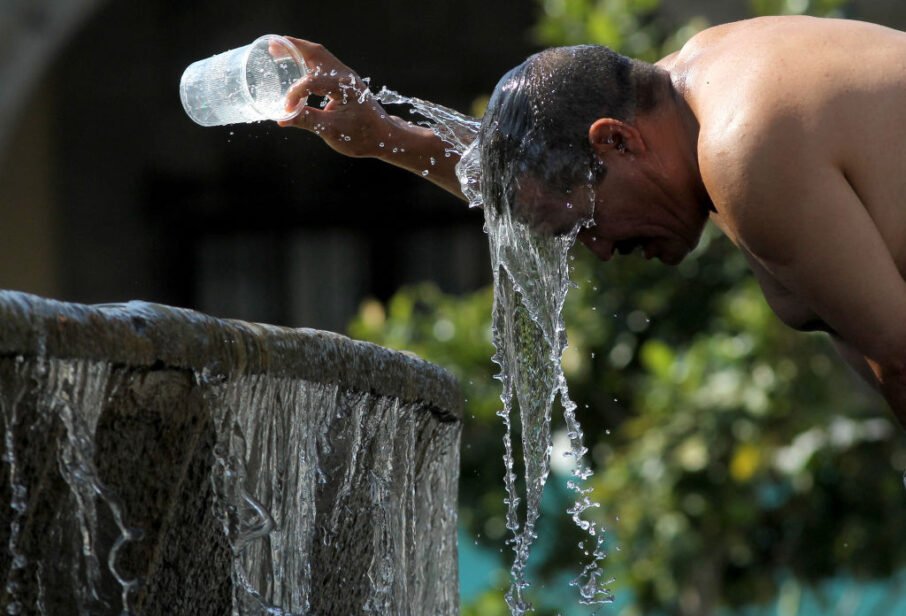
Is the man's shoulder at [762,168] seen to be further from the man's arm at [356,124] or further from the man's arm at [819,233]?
the man's arm at [356,124]

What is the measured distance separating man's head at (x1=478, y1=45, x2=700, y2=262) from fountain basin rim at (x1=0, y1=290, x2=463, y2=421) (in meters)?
0.35

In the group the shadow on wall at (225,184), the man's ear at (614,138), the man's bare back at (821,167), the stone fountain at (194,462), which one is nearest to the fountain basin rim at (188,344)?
the stone fountain at (194,462)

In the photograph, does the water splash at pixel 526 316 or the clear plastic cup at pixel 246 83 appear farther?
the clear plastic cup at pixel 246 83

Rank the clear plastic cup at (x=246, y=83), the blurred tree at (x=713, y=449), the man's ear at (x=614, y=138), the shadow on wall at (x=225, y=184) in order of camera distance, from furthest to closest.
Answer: the shadow on wall at (x=225, y=184) < the blurred tree at (x=713, y=449) < the clear plastic cup at (x=246, y=83) < the man's ear at (x=614, y=138)

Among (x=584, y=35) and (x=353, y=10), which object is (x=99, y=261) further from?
(x=584, y=35)

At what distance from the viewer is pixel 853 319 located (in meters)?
2.35

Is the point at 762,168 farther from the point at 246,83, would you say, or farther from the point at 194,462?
the point at 246,83

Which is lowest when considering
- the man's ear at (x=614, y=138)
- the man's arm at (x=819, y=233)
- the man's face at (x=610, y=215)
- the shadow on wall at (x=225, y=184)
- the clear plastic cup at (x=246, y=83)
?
the man's arm at (x=819, y=233)

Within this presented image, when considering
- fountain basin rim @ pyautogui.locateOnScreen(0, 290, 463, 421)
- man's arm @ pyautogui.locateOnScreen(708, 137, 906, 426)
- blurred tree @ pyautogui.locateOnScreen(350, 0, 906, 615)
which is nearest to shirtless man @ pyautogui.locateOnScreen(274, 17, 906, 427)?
man's arm @ pyautogui.locateOnScreen(708, 137, 906, 426)

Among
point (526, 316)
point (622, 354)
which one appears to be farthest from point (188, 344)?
point (622, 354)

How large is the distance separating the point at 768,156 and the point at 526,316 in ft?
3.45

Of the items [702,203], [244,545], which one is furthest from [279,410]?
[702,203]

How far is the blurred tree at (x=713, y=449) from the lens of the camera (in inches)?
207

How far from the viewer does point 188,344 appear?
6.31ft
